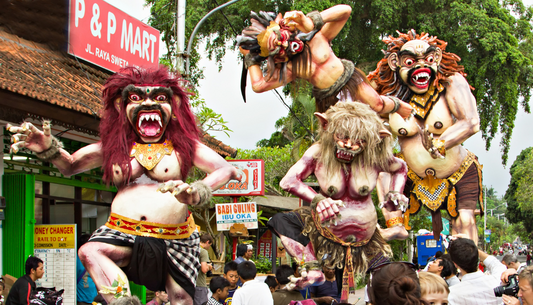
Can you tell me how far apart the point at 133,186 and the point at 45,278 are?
3.39 metres

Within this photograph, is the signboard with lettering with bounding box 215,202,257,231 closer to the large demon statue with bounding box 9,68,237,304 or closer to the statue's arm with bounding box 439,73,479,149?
the statue's arm with bounding box 439,73,479,149

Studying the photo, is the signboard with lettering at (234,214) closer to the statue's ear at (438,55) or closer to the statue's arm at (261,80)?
the statue's ear at (438,55)

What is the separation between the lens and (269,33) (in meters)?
4.45

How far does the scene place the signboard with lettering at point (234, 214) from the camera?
9555mm

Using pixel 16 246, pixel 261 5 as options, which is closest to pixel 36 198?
pixel 16 246

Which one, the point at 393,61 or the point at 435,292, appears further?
the point at 393,61

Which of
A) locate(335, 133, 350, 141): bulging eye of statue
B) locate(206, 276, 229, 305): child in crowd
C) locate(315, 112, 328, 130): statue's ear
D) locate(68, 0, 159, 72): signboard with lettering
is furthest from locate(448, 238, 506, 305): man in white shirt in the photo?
locate(68, 0, 159, 72): signboard with lettering

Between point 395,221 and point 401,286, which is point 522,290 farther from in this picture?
point 395,221

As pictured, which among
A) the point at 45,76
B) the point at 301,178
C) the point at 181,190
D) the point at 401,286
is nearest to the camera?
the point at 401,286

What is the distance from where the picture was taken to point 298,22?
14.5 feet

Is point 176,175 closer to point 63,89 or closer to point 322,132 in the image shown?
point 322,132

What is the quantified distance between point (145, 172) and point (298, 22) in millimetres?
1647

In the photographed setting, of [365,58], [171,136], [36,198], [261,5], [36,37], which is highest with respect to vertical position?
[261,5]

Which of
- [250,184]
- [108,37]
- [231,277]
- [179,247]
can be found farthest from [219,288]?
[250,184]
